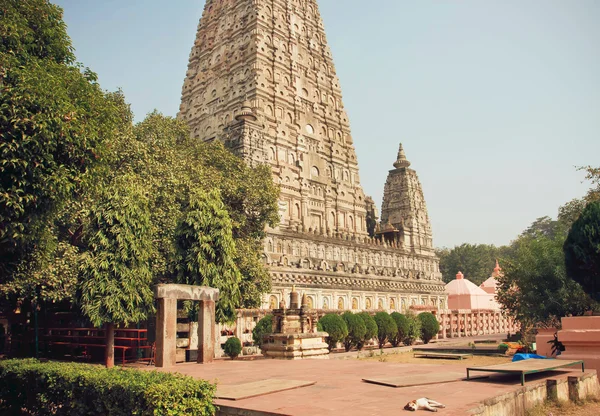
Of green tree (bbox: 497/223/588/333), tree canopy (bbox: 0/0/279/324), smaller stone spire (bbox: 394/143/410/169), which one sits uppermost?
smaller stone spire (bbox: 394/143/410/169)

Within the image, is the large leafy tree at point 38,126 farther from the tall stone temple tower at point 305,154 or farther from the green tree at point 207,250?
the tall stone temple tower at point 305,154

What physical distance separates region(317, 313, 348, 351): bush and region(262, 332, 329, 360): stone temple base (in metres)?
5.43

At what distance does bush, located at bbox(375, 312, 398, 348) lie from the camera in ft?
97.4

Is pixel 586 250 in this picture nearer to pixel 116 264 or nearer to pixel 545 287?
pixel 545 287

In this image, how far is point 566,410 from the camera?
10258 mm

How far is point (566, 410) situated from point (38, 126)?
12.7m

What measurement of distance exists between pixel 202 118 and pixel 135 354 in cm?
3886

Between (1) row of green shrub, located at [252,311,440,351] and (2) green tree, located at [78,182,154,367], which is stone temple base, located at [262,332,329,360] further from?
(2) green tree, located at [78,182,154,367]

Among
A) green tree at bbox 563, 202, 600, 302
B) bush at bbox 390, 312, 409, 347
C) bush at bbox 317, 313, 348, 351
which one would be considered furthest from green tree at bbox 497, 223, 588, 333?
bush at bbox 317, 313, 348, 351

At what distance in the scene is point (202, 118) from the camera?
5625 cm

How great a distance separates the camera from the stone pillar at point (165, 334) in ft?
49.1

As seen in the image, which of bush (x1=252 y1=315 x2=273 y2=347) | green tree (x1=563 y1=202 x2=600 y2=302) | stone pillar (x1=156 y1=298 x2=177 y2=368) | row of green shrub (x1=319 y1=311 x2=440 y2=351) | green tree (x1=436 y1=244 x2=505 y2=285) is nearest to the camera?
stone pillar (x1=156 y1=298 x2=177 y2=368)

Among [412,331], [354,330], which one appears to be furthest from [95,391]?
[412,331]

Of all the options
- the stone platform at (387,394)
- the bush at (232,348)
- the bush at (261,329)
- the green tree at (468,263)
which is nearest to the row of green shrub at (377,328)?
the bush at (261,329)
